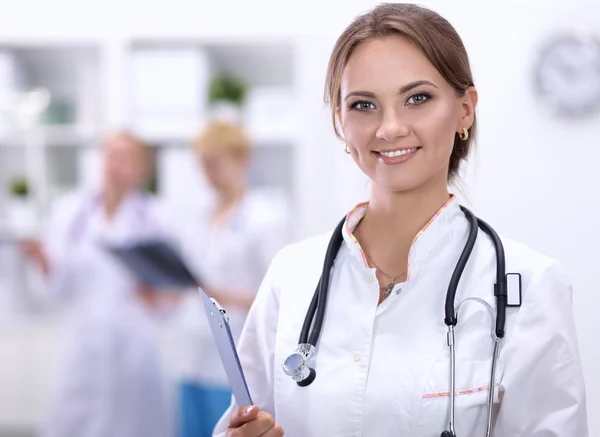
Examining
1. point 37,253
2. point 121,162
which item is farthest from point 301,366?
point 37,253

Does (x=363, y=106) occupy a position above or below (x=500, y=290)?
above

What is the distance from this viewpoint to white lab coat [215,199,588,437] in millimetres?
985

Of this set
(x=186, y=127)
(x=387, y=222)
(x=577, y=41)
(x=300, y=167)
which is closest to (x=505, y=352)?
(x=387, y=222)

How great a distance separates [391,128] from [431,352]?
32 centimetres

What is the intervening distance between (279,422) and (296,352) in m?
0.14

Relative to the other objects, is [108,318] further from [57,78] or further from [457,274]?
[457,274]

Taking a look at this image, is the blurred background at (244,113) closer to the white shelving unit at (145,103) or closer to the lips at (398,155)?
the white shelving unit at (145,103)

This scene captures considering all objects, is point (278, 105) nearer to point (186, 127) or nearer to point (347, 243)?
point (186, 127)

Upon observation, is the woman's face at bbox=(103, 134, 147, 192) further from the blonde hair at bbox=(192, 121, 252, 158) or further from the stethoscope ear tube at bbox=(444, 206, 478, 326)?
the stethoscope ear tube at bbox=(444, 206, 478, 326)

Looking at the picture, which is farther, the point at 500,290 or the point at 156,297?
the point at 156,297

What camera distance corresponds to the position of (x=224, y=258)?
269 cm

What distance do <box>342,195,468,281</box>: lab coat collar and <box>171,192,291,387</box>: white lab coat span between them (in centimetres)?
153

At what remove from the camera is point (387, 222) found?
1122 millimetres

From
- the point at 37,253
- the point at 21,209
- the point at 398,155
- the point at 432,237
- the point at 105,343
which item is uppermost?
the point at 398,155
